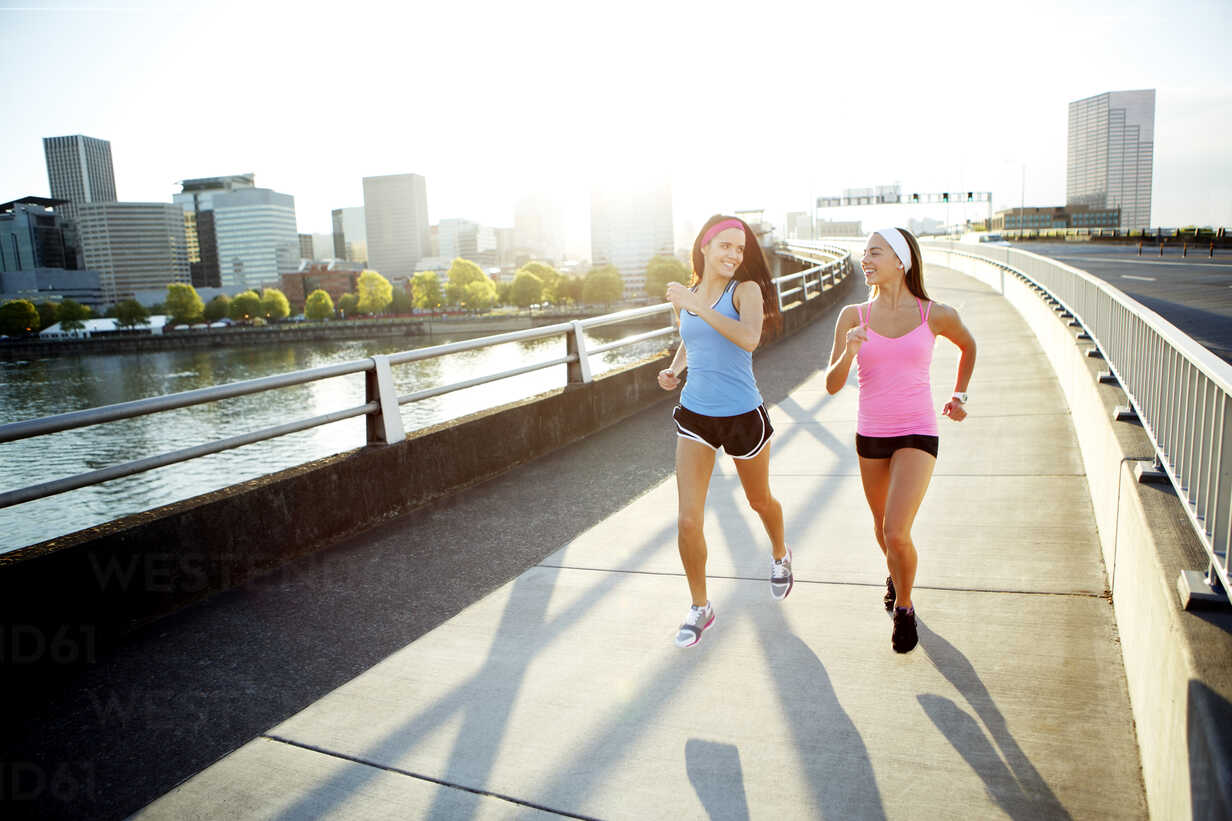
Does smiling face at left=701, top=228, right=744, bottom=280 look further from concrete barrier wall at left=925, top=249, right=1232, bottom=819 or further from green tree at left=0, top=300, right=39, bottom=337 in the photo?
green tree at left=0, top=300, right=39, bottom=337

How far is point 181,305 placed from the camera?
389 feet

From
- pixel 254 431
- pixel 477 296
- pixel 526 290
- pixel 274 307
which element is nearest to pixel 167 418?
pixel 254 431

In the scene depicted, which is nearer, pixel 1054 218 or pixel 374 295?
pixel 374 295

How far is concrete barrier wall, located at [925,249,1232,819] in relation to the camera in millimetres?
1842

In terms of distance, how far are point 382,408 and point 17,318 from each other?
5853cm

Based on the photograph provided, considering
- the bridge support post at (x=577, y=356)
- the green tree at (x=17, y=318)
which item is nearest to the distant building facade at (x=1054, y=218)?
the green tree at (x=17, y=318)

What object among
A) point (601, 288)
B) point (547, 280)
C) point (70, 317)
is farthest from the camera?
point (547, 280)

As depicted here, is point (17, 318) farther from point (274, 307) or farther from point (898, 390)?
point (274, 307)

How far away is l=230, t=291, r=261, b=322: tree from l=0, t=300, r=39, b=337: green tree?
8926 centimetres

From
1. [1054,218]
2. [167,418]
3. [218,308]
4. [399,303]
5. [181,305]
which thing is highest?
[1054,218]

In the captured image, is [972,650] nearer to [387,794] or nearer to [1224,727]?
[1224,727]

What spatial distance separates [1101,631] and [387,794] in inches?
119

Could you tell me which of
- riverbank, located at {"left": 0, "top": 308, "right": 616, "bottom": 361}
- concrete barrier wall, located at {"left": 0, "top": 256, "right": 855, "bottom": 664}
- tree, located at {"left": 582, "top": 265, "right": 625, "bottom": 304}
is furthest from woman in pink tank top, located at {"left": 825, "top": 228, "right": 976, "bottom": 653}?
tree, located at {"left": 582, "top": 265, "right": 625, "bottom": 304}

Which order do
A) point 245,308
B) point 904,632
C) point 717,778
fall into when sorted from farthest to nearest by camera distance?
point 245,308 < point 904,632 < point 717,778
